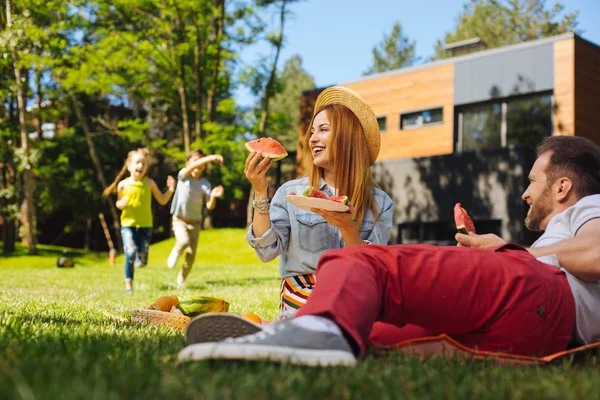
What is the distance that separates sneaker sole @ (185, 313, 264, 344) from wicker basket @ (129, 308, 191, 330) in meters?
1.70

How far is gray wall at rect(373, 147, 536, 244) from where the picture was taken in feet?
67.0

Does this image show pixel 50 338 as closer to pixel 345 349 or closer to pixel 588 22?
pixel 345 349

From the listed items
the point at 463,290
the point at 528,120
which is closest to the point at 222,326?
the point at 463,290

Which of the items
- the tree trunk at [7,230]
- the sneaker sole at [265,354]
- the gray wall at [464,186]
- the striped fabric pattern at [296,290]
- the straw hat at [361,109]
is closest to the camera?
the sneaker sole at [265,354]

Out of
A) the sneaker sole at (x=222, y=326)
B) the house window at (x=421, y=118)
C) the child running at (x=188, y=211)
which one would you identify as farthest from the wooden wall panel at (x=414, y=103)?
the sneaker sole at (x=222, y=326)

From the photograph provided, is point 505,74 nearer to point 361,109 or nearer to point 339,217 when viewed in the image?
point 361,109

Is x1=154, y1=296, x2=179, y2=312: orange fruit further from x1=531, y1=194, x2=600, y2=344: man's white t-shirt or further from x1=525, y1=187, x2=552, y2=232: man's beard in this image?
x1=531, y1=194, x2=600, y2=344: man's white t-shirt

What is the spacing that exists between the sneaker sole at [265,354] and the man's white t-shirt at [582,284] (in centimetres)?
138

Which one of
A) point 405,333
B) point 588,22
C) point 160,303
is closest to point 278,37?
point 160,303

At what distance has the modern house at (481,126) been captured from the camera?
21.0m

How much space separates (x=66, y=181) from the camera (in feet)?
112

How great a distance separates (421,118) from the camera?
26000 millimetres

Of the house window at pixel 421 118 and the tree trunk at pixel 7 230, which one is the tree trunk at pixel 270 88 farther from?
the tree trunk at pixel 7 230

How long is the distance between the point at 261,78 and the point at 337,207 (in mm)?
27278
